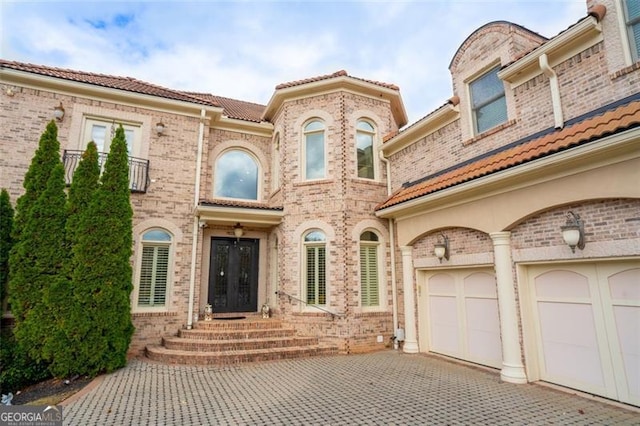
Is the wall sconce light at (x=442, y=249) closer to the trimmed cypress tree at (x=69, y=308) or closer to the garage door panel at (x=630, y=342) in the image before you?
the garage door panel at (x=630, y=342)

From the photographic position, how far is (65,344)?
641 centimetres

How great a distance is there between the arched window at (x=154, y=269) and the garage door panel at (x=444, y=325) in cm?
712

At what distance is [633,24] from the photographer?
5.11m

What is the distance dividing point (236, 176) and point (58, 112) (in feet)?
16.3

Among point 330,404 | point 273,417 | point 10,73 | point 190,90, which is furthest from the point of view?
point 190,90

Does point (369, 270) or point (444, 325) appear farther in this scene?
point (369, 270)

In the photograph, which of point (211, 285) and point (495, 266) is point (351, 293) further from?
point (211, 285)

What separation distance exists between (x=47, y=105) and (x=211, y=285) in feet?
21.6

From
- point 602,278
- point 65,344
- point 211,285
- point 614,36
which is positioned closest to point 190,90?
point 211,285

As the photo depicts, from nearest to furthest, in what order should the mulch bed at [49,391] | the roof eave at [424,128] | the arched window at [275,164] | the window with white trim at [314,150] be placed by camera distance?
the mulch bed at [49,391] < the roof eave at [424,128] < the window with white trim at [314,150] < the arched window at [275,164]

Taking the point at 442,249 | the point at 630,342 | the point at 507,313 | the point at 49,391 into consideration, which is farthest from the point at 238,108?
the point at 630,342

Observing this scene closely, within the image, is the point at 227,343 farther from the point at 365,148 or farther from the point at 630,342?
the point at 630,342

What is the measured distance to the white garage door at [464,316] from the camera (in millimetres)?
6609

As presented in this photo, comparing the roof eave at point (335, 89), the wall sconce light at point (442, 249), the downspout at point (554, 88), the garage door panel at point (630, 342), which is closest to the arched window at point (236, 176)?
the roof eave at point (335, 89)
